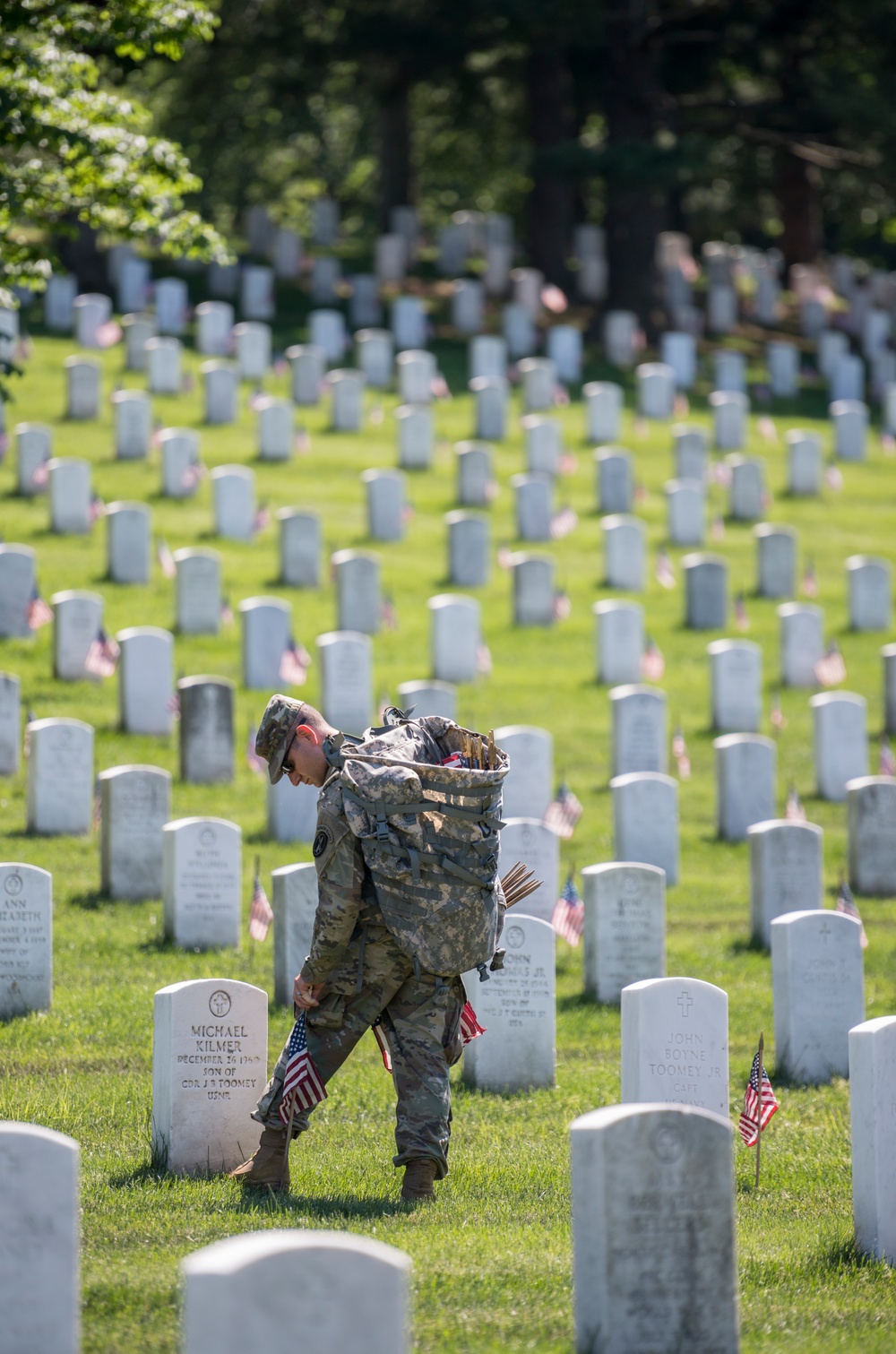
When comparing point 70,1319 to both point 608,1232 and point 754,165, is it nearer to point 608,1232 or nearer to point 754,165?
point 608,1232

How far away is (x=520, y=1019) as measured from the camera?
8.02 metres

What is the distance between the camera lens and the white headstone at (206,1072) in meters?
6.35

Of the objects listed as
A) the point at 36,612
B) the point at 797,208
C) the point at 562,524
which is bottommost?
the point at 36,612

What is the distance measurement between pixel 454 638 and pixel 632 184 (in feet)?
44.1

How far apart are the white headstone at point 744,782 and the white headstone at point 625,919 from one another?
3498mm

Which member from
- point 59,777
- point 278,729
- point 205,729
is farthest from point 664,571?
point 278,729

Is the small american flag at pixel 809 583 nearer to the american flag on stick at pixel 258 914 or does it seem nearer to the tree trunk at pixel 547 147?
the tree trunk at pixel 547 147

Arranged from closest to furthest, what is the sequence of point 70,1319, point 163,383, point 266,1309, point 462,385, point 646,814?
point 266,1309 → point 70,1319 → point 646,814 → point 163,383 → point 462,385

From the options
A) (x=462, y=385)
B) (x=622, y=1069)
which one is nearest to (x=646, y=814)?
(x=622, y=1069)

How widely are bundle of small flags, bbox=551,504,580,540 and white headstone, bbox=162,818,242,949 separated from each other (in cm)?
1117

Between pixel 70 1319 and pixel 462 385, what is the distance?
73.5 ft

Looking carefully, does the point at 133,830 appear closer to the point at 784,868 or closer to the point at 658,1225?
the point at 784,868

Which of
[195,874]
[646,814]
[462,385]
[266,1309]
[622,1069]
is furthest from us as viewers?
[462,385]

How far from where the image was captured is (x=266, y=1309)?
3.64 metres
